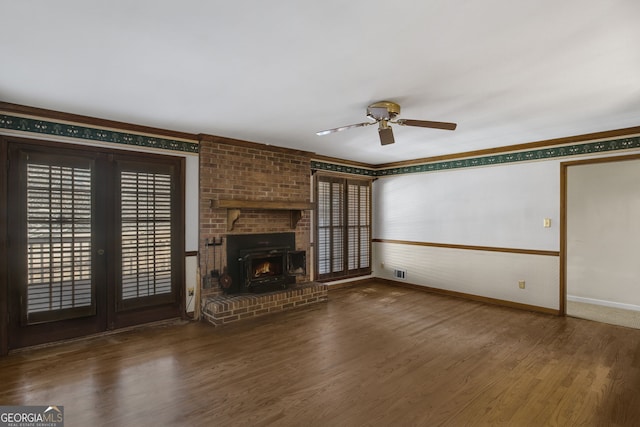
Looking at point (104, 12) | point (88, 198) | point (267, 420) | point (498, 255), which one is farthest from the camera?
point (498, 255)

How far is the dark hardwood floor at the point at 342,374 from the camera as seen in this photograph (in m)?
2.29

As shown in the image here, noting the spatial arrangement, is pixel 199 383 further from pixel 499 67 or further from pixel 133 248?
pixel 499 67

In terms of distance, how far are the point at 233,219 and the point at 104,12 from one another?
3057mm

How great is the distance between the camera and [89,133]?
3.69 m

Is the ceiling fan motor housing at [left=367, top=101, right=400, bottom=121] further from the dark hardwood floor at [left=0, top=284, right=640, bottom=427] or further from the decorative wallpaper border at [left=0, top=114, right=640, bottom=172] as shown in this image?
the decorative wallpaper border at [left=0, top=114, right=640, bottom=172]

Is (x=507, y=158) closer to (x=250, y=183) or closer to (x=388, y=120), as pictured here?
(x=388, y=120)

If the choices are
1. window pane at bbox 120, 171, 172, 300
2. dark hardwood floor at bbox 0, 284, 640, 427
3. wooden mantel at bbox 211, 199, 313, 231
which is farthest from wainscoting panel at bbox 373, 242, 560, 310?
window pane at bbox 120, 171, 172, 300

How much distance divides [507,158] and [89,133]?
566cm

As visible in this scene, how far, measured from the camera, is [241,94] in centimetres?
295

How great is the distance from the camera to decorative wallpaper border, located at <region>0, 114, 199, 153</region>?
3.30 meters

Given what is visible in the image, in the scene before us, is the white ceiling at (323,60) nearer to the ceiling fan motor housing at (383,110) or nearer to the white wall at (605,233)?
the ceiling fan motor housing at (383,110)

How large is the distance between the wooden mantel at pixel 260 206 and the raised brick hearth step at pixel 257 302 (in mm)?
989

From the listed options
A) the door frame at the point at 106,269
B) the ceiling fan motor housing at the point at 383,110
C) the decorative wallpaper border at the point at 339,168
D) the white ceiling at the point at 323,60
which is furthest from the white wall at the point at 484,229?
the door frame at the point at 106,269

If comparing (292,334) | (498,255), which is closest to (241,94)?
(292,334)
